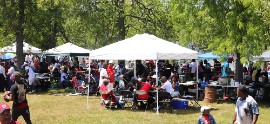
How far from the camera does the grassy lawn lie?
40.0 ft

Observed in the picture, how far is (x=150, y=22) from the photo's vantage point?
29250 millimetres

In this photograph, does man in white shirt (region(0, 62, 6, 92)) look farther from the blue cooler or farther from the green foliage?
the blue cooler

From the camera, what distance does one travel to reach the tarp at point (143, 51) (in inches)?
535

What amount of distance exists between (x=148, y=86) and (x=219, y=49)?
3980mm

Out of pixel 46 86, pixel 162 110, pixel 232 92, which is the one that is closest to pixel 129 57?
pixel 162 110

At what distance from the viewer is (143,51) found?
45.2 feet

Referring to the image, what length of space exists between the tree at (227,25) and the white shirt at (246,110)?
7.27m

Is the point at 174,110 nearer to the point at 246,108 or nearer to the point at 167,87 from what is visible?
the point at 167,87

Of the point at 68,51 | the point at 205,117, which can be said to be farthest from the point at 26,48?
the point at 205,117

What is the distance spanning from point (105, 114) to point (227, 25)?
629 cm

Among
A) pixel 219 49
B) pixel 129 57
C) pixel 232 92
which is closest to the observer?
pixel 129 57

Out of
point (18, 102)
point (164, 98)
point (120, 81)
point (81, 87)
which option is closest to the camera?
point (18, 102)

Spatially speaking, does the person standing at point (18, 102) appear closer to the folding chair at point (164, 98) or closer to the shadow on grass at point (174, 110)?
the folding chair at point (164, 98)

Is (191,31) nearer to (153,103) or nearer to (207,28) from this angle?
(207,28)
